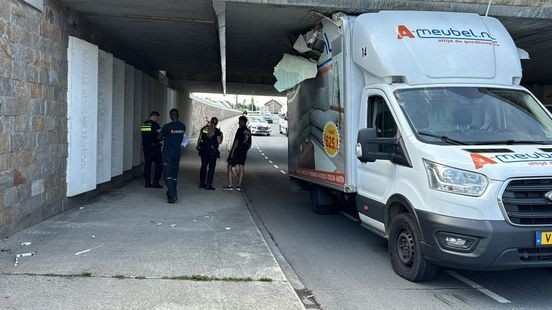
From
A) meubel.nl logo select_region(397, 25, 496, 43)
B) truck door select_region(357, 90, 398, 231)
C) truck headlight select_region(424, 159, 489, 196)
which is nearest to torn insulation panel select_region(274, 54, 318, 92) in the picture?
truck door select_region(357, 90, 398, 231)

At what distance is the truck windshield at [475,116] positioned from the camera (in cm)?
547

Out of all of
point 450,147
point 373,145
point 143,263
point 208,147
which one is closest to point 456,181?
point 450,147

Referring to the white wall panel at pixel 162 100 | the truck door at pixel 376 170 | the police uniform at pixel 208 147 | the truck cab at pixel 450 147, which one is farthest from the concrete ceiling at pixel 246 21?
the white wall panel at pixel 162 100

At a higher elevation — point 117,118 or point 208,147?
point 117,118

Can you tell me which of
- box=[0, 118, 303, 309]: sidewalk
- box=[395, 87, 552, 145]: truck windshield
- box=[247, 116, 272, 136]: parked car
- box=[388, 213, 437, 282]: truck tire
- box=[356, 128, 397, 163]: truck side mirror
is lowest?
box=[0, 118, 303, 309]: sidewalk

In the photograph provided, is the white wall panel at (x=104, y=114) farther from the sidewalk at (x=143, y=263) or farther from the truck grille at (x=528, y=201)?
the truck grille at (x=528, y=201)

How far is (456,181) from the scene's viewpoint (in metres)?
4.79

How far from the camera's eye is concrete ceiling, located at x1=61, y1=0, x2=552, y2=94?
8.64 m

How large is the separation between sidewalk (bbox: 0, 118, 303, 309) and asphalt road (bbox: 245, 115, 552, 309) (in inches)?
17.4

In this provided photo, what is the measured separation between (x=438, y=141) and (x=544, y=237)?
137cm

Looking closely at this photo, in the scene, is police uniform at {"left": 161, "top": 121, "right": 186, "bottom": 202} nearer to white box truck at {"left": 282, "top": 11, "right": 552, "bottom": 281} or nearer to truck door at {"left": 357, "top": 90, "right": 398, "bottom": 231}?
white box truck at {"left": 282, "top": 11, "right": 552, "bottom": 281}

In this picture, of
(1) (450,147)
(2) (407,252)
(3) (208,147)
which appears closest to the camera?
(1) (450,147)

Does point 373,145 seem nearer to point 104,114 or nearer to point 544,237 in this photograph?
point 544,237

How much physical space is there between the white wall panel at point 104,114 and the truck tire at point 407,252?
7231 millimetres
